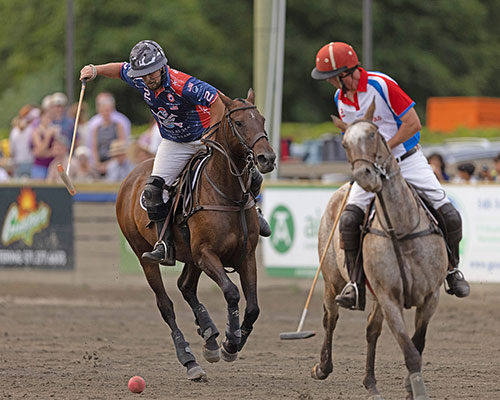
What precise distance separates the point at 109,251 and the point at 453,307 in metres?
5.32

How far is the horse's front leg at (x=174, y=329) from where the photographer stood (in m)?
9.93

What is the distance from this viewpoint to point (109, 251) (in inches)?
690

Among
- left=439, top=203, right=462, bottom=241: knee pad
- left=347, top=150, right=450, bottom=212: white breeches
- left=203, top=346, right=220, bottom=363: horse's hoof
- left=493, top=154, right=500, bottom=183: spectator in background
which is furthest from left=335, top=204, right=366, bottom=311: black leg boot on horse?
left=493, top=154, right=500, bottom=183: spectator in background

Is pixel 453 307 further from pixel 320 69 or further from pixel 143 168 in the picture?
pixel 320 69

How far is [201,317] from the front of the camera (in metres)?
10.3

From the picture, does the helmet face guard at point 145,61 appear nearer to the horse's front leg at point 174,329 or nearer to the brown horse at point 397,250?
the horse's front leg at point 174,329

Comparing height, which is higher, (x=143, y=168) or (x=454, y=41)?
(x=454, y=41)

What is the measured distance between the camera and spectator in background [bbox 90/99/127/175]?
18688 mm

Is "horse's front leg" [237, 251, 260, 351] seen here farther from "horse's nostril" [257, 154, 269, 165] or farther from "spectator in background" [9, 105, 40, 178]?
"spectator in background" [9, 105, 40, 178]

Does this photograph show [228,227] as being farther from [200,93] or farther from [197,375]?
[197,375]

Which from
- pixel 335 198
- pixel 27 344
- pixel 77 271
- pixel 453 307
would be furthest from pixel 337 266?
pixel 77 271

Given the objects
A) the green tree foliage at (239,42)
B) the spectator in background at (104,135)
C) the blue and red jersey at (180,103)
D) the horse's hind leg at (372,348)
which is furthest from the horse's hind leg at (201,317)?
the green tree foliage at (239,42)

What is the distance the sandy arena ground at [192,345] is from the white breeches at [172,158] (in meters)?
1.74

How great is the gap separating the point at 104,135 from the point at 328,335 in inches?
382
